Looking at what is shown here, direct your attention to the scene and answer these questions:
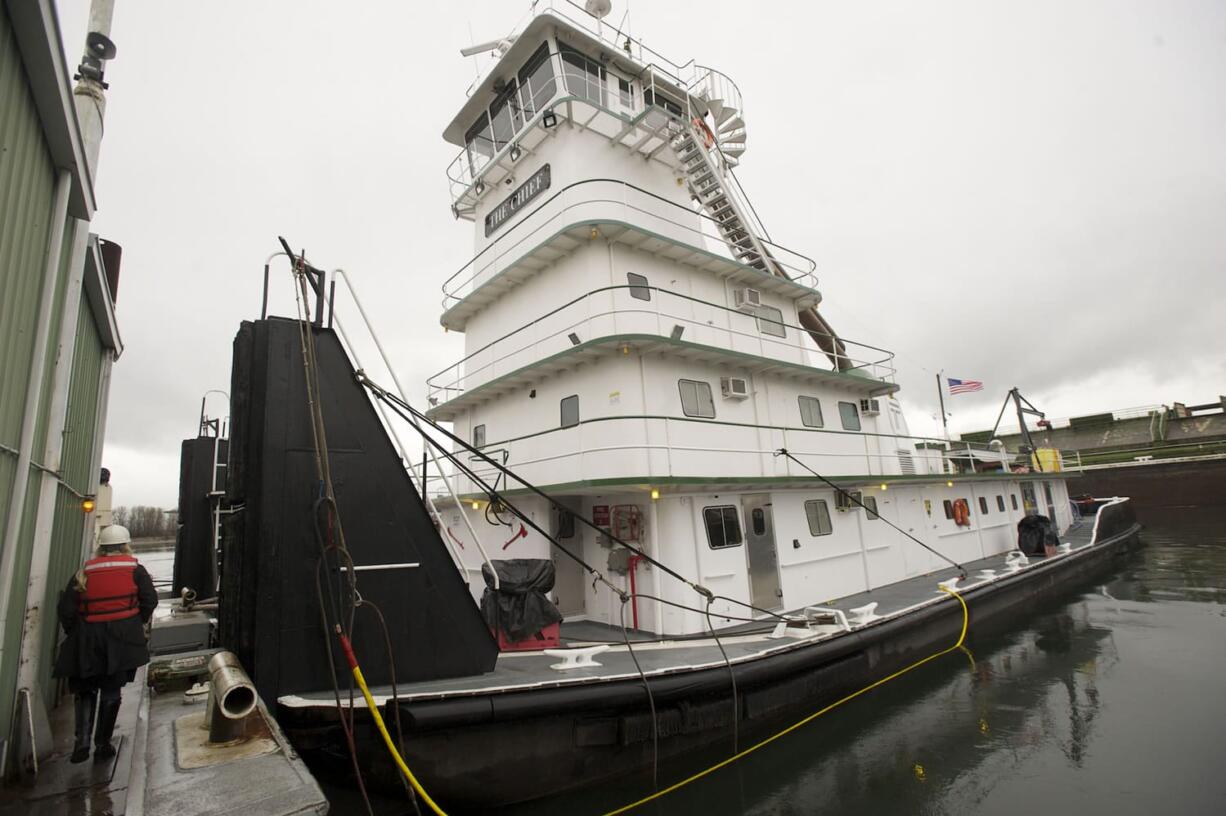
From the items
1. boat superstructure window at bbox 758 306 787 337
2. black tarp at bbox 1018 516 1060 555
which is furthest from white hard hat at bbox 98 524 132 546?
black tarp at bbox 1018 516 1060 555

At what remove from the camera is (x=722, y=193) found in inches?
441

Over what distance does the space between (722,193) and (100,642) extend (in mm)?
11061

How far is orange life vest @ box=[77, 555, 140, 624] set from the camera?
12.2 ft

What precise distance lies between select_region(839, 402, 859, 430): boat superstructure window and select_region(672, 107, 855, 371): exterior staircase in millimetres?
875

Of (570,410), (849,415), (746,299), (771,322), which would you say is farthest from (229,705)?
(849,415)

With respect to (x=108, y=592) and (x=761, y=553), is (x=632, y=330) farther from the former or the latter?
(x=108, y=592)

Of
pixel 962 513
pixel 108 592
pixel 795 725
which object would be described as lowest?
pixel 795 725

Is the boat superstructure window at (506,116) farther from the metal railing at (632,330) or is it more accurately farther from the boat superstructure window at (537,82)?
the metal railing at (632,330)

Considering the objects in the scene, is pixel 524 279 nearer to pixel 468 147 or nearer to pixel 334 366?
pixel 468 147

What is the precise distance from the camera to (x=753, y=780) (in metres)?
5.64

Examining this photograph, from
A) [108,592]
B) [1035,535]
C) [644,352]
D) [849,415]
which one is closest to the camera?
[108,592]

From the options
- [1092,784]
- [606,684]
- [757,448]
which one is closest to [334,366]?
[606,684]

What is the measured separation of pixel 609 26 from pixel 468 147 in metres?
4.10

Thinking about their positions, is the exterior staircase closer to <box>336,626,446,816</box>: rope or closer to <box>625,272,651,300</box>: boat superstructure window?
<box>625,272,651,300</box>: boat superstructure window
